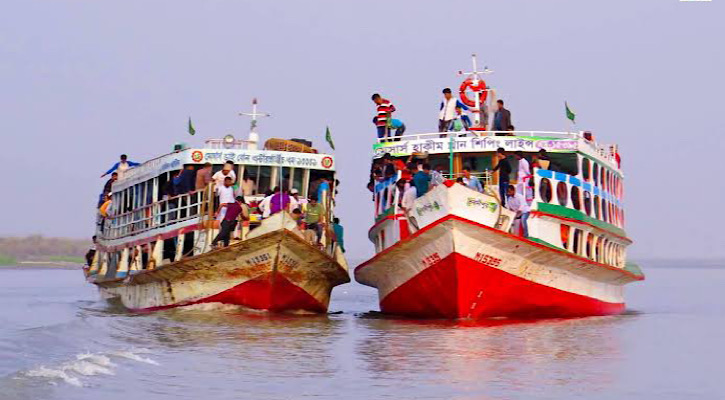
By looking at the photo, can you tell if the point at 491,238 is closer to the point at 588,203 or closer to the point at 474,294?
the point at 474,294

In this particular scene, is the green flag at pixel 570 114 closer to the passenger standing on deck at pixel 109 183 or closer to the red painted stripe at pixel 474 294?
the red painted stripe at pixel 474 294

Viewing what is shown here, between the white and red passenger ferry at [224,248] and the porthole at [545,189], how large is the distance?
16.0ft

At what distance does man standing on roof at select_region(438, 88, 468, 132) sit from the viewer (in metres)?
25.8

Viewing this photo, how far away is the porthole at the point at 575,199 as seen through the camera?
79.2 ft

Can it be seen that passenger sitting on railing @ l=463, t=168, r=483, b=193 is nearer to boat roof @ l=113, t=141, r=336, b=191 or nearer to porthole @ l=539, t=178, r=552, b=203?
porthole @ l=539, t=178, r=552, b=203

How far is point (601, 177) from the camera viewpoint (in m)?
26.5

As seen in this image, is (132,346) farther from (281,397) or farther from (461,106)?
(461,106)

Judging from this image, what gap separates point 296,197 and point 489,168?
459 centimetres

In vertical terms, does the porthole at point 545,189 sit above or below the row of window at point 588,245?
above

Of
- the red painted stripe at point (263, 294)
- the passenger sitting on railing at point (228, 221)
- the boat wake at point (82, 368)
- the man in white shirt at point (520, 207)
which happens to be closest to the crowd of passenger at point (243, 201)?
the passenger sitting on railing at point (228, 221)

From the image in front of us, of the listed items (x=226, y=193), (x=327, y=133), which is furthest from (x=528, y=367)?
(x=327, y=133)

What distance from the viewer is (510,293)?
850 inches

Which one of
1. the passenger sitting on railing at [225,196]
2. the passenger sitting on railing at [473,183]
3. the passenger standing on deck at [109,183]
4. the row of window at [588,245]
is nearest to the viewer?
the passenger sitting on railing at [473,183]

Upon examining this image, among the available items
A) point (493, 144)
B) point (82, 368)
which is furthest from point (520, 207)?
point (82, 368)
